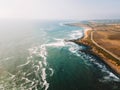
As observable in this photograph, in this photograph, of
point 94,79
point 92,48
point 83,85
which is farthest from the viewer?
point 92,48

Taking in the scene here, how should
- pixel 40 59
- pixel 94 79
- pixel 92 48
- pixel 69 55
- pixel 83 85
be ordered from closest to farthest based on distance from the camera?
pixel 83 85, pixel 94 79, pixel 40 59, pixel 69 55, pixel 92 48

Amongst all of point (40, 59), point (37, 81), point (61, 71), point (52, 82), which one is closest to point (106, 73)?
point (61, 71)

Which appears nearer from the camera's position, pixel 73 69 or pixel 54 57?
pixel 73 69

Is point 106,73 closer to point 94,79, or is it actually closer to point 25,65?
point 94,79

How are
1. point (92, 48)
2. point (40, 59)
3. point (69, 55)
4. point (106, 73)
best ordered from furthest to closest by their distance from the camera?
1. point (92, 48)
2. point (69, 55)
3. point (40, 59)
4. point (106, 73)

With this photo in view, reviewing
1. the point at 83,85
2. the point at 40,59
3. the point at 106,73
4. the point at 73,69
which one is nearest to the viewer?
the point at 83,85

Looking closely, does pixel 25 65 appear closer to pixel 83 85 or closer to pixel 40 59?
pixel 40 59

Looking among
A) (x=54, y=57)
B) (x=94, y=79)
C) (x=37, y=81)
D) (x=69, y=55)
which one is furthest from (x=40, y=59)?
(x=94, y=79)

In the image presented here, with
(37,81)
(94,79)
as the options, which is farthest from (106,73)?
(37,81)

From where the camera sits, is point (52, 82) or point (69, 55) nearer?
point (52, 82)
